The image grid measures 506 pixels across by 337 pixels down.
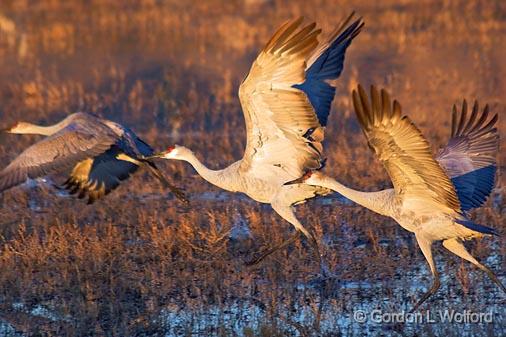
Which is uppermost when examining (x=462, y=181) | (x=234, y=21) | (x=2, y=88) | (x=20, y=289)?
(x=234, y=21)

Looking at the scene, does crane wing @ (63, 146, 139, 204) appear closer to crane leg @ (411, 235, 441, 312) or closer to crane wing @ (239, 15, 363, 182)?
crane wing @ (239, 15, 363, 182)

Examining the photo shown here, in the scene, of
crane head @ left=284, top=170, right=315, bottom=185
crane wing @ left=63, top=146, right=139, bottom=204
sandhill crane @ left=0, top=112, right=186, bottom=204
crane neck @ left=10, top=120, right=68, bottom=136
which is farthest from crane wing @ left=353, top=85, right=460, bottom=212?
crane neck @ left=10, top=120, right=68, bottom=136

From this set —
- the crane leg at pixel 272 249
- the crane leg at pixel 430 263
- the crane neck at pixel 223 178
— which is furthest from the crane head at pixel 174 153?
the crane leg at pixel 430 263

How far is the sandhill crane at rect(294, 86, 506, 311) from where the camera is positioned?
5.19 metres

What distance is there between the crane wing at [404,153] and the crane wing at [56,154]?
6.96 feet

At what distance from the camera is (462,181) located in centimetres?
621

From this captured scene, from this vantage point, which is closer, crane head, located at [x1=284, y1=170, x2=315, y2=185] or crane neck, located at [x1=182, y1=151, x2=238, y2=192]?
crane head, located at [x1=284, y1=170, x2=315, y2=185]

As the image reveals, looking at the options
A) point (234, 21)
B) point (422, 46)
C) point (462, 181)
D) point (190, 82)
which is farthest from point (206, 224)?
point (234, 21)

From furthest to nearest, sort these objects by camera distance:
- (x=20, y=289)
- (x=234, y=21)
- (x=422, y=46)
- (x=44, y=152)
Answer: (x=234, y=21), (x=422, y=46), (x=44, y=152), (x=20, y=289)

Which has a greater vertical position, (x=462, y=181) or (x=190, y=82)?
(x=190, y=82)

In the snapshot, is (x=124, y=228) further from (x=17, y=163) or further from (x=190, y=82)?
(x=190, y=82)

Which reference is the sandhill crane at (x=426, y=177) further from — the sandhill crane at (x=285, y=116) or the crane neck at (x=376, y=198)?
the sandhill crane at (x=285, y=116)

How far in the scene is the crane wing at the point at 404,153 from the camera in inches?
202

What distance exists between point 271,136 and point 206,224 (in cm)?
125
